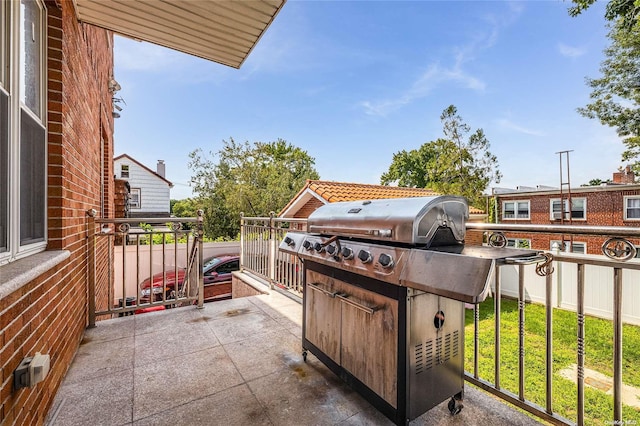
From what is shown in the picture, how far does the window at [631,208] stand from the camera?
13469mm

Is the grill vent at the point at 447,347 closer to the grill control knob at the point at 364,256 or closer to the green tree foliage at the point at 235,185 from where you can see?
the grill control knob at the point at 364,256

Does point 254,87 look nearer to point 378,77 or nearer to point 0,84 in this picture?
point 378,77

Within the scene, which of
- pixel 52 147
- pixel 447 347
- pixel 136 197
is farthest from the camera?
pixel 136 197

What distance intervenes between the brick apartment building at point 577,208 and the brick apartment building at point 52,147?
1484 centimetres

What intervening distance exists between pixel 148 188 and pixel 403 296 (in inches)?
863

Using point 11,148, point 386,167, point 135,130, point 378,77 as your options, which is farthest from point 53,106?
point 386,167

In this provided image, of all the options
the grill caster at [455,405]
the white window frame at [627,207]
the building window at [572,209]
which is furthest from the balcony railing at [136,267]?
the white window frame at [627,207]

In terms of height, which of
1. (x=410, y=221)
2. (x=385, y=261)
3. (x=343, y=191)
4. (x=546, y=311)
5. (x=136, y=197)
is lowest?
(x=546, y=311)

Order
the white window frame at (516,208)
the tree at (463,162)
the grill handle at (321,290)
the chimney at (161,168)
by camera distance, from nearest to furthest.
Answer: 1. the grill handle at (321,290)
2. the white window frame at (516,208)
3. the tree at (463,162)
4. the chimney at (161,168)

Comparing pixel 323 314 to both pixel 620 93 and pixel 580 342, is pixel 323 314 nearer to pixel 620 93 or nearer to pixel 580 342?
pixel 580 342

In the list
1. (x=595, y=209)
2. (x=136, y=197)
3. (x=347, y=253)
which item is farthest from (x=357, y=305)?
(x=136, y=197)

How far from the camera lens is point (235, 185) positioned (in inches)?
642

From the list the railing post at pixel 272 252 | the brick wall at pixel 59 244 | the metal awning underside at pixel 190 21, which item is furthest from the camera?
the railing post at pixel 272 252

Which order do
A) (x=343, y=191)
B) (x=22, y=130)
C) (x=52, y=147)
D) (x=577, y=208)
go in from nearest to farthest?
(x=22, y=130) < (x=52, y=147) < (x=343, y=191) < (x=577, y=208)
